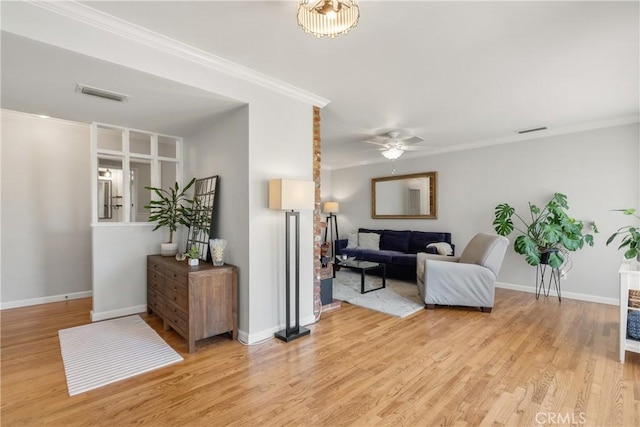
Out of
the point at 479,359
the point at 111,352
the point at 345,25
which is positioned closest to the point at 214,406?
the point at 111,352

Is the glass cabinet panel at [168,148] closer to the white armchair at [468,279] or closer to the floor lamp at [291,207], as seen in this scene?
the floor lamp at [291,207]

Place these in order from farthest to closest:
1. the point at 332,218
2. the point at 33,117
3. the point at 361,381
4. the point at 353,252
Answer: the point at 332,218
the point at 353,252
the point at 33,117
the point at 361,381

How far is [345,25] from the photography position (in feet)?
5.86

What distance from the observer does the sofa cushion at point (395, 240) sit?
6148 millimetres

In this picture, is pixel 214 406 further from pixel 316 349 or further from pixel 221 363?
pixel 316 349

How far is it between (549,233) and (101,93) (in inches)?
220

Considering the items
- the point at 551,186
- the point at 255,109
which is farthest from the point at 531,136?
the point at 255,109

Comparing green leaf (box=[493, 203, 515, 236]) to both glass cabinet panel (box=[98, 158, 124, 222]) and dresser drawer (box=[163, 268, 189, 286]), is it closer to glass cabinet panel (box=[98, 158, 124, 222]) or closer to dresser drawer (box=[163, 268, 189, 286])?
dresser drawer (box=[163, 268, 189, 286])

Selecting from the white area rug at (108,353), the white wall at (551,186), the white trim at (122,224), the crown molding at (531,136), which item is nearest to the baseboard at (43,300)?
the white area rug at (108,353)

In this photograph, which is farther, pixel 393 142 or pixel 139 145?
pixel 393 142

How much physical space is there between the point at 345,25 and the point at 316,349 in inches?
102

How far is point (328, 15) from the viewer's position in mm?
1729

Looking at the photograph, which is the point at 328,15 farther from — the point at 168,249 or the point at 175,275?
the point at 168,249

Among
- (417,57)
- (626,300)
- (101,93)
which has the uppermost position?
(417,57)
